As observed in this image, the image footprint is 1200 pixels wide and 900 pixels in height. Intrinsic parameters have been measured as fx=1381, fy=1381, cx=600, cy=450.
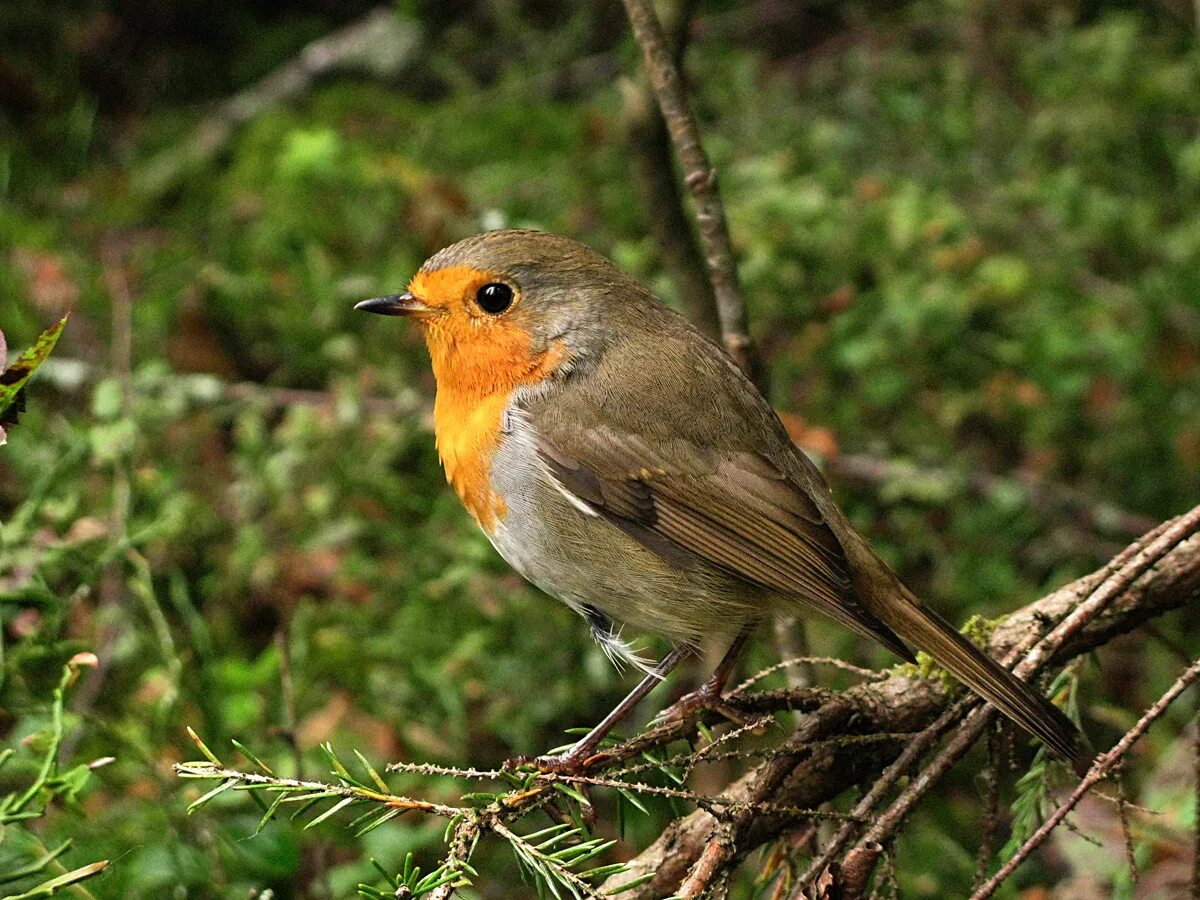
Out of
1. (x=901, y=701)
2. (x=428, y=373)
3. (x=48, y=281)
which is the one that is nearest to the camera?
(x=901, y=701)

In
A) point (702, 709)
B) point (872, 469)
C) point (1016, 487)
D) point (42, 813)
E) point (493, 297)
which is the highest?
point (493, 297)

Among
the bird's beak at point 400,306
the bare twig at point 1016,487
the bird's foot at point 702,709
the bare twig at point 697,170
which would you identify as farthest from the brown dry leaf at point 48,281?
the bird's foot at point 702,709

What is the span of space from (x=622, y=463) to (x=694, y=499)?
16 cm

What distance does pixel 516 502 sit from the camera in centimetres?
258

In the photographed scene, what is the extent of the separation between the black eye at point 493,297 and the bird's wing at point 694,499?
12.7 inches

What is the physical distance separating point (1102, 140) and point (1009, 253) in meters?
0.57

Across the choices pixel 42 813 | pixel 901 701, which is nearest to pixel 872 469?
pixel 901 701

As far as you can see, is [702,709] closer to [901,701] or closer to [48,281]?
[901,701]

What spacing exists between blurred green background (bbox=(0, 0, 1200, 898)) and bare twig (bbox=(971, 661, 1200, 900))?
0.83 m

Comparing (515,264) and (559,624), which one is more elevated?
(515,264)

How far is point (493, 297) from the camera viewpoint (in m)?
2.84

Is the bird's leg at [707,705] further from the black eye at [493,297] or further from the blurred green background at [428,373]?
the black eye at [493,297]

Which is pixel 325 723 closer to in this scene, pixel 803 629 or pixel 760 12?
pixel 803 629

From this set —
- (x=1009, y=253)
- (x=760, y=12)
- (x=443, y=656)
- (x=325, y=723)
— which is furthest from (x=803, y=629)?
(x=760, y=12)
